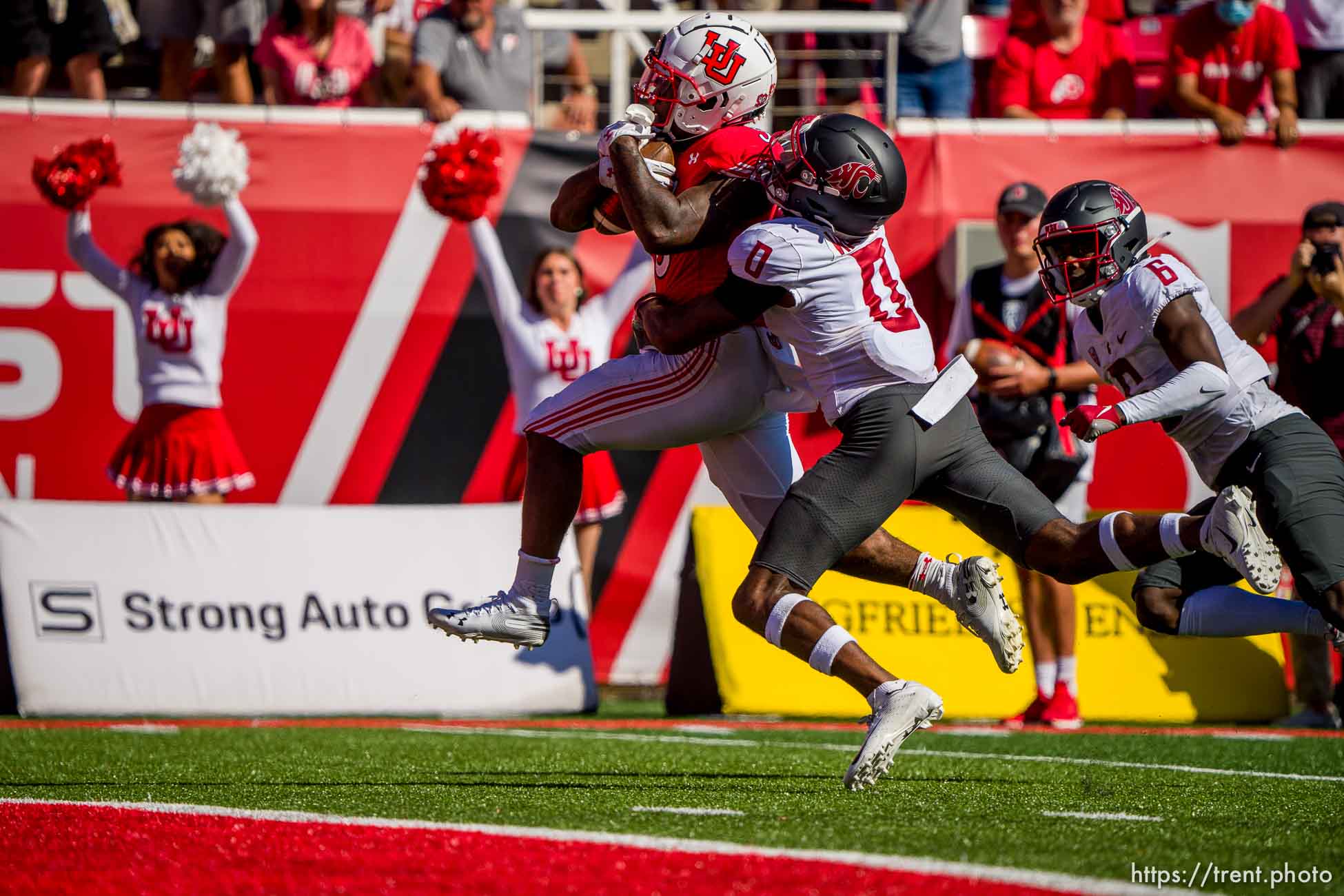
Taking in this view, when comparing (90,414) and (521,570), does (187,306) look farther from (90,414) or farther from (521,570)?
(521,570)

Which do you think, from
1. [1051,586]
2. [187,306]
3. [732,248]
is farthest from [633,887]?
[187,306]

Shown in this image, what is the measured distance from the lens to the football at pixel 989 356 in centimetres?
730

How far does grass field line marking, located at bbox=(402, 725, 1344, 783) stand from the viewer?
18.4ft

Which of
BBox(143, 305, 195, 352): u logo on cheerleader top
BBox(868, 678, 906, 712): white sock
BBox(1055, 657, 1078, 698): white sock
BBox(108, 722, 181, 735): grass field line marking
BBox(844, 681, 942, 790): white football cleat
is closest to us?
BBox(844, 681, 942, 790): white football cleat

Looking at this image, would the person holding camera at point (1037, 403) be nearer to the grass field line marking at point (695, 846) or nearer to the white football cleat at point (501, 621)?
the white football cleat at point (501, 621)

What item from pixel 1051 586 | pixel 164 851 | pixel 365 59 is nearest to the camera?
pixel 164 851

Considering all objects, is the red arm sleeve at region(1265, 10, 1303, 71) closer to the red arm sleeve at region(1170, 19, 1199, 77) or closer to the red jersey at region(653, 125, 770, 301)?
the red arm sleeve at region(1170, 19, 1199, 77)

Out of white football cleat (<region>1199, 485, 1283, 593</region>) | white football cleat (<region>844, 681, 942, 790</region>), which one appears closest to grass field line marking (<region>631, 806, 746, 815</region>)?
white football cleat (<region>844, 681, 942, 790</region>)

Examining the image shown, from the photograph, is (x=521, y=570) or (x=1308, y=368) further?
(x=1308, y=368)

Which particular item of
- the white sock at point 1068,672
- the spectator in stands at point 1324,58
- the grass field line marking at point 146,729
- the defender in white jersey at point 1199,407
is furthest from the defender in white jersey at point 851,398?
the spectator in stands at point 1324,58

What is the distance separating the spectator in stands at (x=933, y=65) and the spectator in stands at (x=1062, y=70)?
0.72 feet

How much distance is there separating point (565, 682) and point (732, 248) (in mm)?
3655

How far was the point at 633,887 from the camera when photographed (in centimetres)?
322

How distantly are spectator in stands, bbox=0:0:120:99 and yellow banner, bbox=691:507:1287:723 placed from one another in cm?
414
